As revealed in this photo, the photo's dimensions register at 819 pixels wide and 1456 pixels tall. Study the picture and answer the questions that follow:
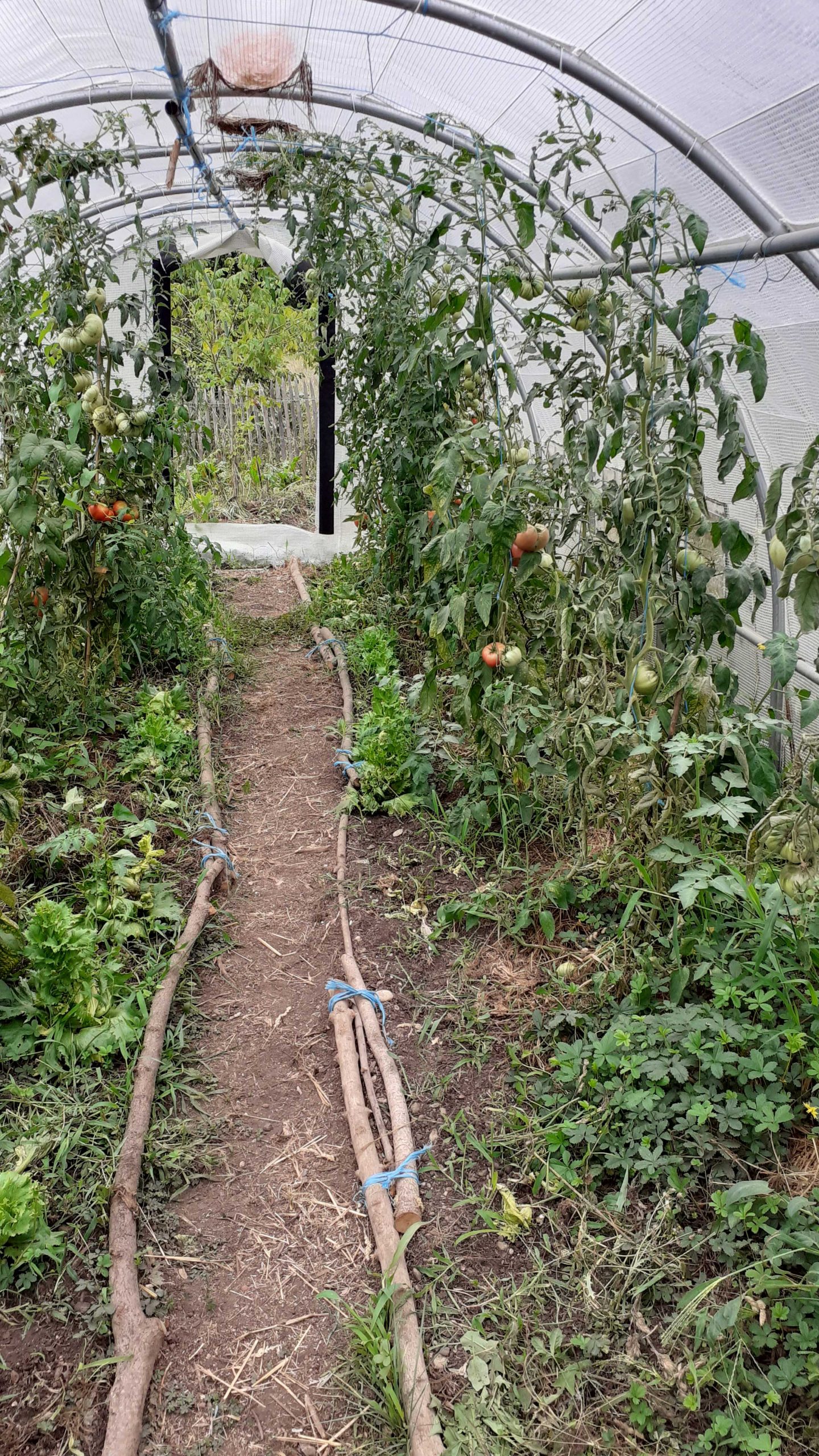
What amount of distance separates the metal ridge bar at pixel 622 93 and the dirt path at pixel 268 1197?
7.41 feet

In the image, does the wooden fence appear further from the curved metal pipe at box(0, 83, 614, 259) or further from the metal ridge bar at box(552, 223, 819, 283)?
the metal ridge bar at box(552, 223, 819, 283)

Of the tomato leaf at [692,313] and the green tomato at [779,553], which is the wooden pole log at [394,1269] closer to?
the green tomato at [779,553]

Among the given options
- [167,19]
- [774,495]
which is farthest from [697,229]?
[167,19]

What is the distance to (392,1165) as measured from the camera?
6.75 feet

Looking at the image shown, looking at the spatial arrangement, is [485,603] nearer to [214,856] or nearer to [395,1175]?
[214,856]

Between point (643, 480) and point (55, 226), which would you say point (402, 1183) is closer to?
point (643, 480)

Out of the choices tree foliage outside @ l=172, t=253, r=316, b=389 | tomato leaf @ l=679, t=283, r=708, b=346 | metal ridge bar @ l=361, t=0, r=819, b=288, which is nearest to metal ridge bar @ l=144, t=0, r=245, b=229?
metal ridge bar @ l=361, t=0, r=819, b=288

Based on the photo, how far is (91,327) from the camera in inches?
127

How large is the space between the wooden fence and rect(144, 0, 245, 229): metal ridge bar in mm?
2721

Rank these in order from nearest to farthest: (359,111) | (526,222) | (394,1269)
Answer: (394,1269) < (526,222) < (359,111)

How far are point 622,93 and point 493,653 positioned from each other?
65.6 inches

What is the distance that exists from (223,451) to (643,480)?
7.11 m

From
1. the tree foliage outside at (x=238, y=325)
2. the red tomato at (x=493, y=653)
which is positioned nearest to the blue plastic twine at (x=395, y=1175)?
the red tomato at (x=493, y=653)

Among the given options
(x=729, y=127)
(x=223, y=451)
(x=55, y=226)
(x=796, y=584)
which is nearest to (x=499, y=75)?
(x=729, y=127)
